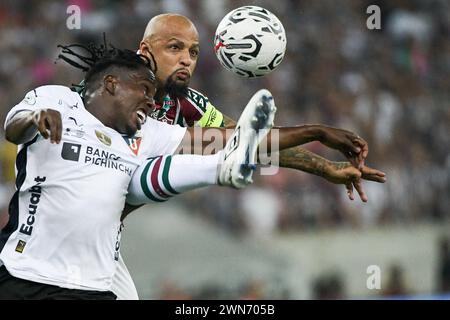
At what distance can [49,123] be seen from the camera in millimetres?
5211

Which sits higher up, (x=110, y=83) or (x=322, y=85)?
(x=110, y=83)

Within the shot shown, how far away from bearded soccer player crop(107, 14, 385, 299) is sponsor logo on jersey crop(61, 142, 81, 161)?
78cm

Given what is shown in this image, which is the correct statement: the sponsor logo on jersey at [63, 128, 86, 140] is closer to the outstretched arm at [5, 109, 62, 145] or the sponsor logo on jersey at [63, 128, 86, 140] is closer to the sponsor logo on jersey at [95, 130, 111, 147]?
the sponsor logo on jersey at [95, 130, 111, 147]

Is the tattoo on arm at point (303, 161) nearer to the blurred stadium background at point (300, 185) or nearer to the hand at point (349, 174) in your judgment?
the hand at point (349, 174)

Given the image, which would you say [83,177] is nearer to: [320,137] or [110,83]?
[110,83]

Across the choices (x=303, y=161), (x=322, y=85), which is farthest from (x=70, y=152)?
(x=322, y=85)

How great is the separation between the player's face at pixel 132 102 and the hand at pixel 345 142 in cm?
105

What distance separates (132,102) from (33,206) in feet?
2.72

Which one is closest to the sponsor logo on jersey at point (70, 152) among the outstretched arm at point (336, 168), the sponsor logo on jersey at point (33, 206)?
the sponsor logo on jersey at point (33, 206)

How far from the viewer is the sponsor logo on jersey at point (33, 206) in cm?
552
